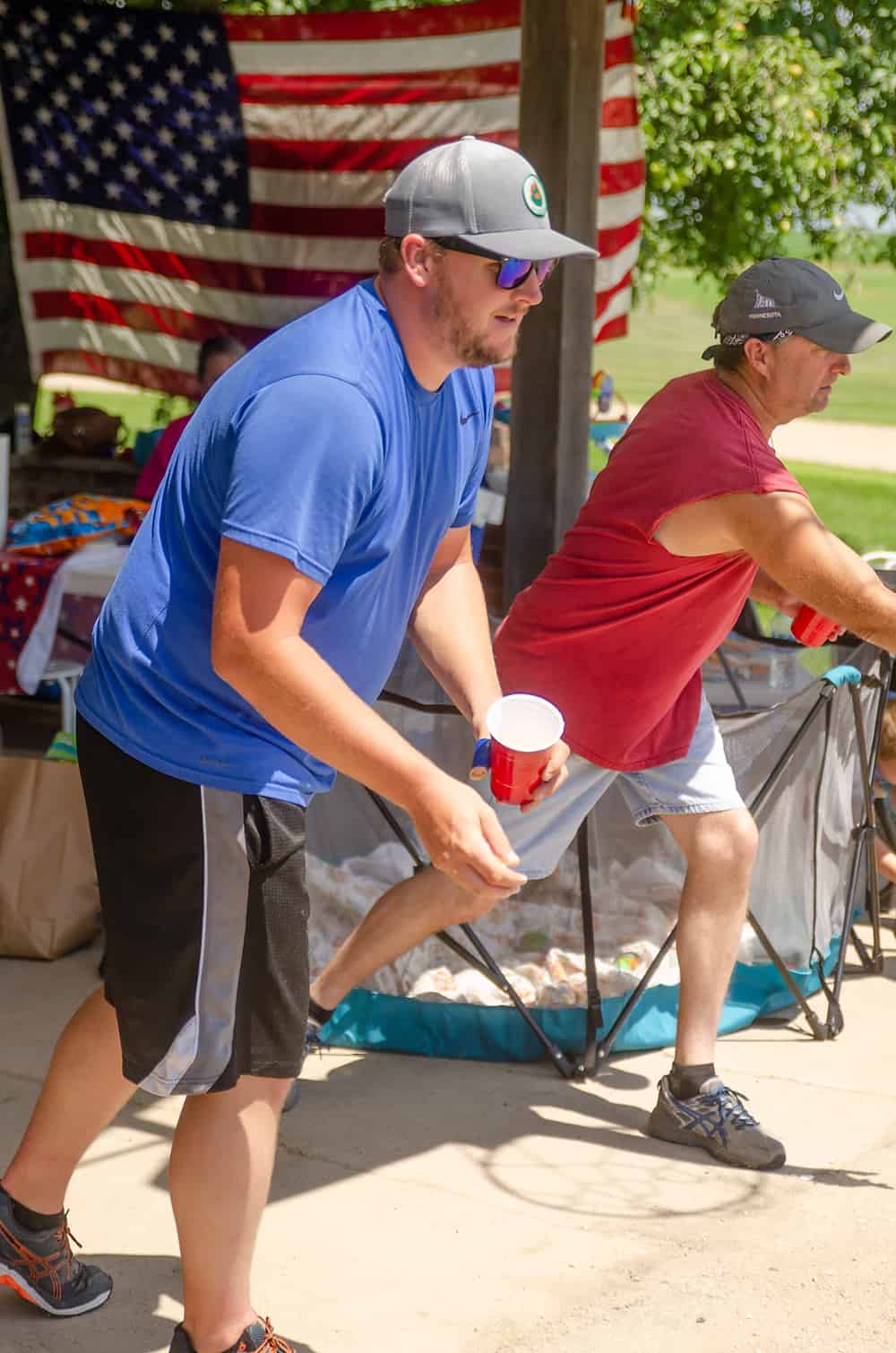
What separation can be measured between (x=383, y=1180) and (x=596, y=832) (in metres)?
1.18

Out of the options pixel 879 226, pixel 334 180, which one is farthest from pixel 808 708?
pixel 879 226

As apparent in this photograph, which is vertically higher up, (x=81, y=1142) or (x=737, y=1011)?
(x=81, y=1142)

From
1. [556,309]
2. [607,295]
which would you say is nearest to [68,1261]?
[556,309]

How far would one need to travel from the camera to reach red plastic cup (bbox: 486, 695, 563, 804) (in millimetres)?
2338

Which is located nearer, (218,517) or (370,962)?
(218,517)

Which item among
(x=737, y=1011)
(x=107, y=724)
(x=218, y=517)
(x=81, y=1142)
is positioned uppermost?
(x=218, y=517)

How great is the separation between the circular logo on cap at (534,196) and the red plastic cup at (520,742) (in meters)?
0.68

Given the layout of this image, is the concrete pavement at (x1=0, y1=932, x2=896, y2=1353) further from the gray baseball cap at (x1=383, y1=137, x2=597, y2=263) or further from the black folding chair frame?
the gray baseball cap at (x1=383, y1=137, x2=597, y2=263)

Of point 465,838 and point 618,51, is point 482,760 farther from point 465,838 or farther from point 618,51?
point 618,51

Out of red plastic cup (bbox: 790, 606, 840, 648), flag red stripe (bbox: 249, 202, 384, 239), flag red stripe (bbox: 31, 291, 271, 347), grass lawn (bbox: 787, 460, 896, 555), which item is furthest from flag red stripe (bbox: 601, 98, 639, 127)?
grass lawn (bbox: 787, 460, 896, 555)

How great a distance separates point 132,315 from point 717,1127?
A: 5655 millimetres

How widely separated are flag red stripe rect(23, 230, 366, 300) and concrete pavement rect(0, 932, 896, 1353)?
14.8 ft

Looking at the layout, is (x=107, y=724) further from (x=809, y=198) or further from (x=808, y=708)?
(x=809, y=198)

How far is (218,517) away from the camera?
2.18m
